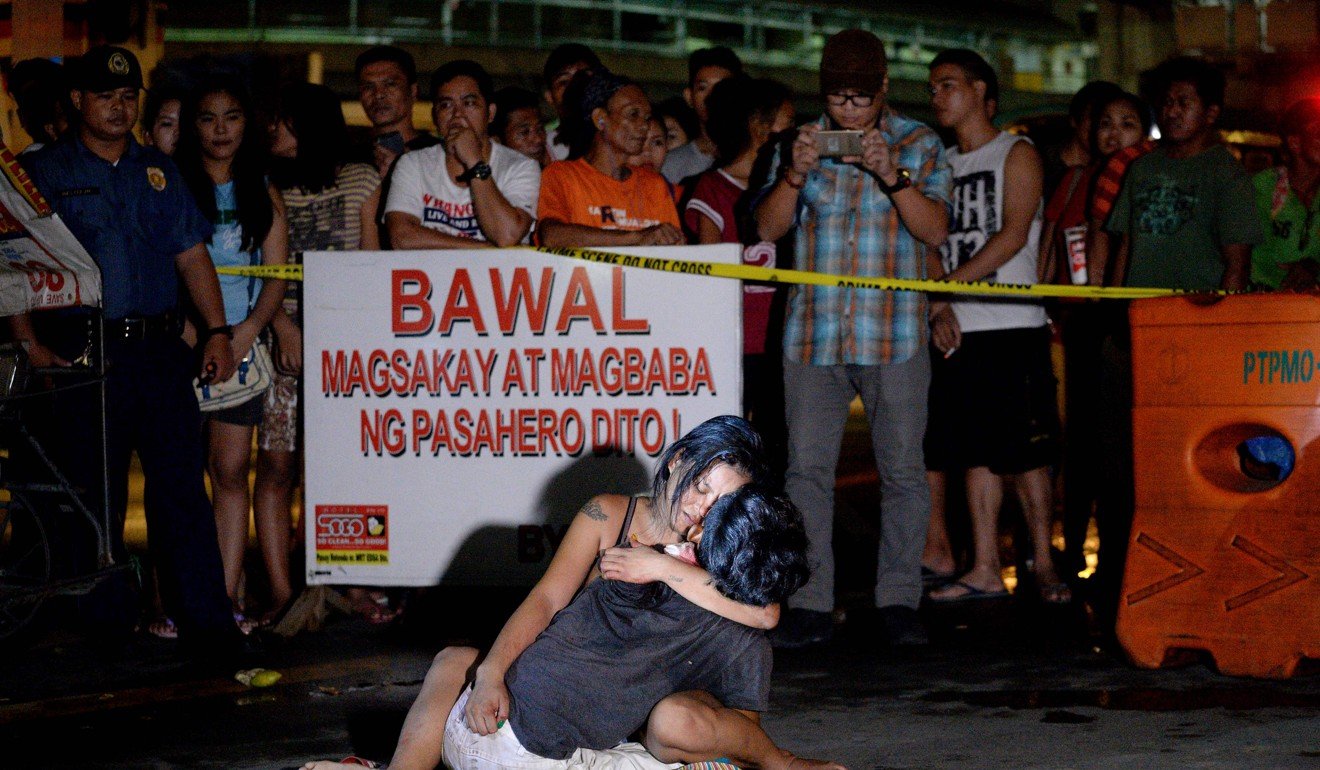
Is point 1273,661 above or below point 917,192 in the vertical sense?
below

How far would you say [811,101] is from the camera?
36406 millimetres

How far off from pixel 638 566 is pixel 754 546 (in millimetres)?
295

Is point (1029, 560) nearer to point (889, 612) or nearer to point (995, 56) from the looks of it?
point (889, 612)

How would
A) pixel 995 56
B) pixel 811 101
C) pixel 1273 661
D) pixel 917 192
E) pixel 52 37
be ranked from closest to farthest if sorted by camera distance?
pixel 1273 661
pixel 917 192
pixel 52 37
pixel 811 101
pixel 995 56

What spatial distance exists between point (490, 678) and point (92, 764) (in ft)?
5.06

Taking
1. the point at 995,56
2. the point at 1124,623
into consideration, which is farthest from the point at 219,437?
the point at 995,56

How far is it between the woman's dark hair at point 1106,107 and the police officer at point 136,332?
14.5 feet

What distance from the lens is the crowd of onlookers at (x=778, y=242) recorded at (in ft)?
20.0

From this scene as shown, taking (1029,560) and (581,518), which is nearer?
(581,518)

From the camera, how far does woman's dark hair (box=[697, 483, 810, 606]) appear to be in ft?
12.0

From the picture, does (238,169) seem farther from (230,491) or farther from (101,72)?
(230,491)

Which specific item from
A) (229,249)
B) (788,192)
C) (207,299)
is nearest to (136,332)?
(207,299)

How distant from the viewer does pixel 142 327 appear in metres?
6.07

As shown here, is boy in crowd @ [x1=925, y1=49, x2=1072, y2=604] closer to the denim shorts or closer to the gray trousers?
the gray trousers
